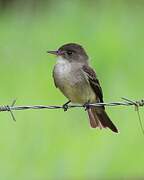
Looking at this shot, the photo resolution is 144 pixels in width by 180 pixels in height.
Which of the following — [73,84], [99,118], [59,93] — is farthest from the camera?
[59,93]

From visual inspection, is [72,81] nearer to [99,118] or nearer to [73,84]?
[73,84]

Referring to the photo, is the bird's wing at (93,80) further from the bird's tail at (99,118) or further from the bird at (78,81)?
the bird's tail at (99,118)

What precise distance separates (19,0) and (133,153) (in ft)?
15.2

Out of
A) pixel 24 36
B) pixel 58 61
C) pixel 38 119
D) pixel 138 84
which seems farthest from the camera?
pixel 24 36

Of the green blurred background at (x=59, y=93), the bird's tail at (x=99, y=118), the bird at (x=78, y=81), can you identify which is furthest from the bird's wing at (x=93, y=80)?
the green blurred background at (x=59, y=93)

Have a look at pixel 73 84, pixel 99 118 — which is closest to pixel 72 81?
pixel 73 84

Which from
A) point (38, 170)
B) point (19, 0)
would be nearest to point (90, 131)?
point (38, 170)

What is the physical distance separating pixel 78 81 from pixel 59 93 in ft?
7.01

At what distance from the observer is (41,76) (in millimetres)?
10219

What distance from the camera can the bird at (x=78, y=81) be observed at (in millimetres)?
7578

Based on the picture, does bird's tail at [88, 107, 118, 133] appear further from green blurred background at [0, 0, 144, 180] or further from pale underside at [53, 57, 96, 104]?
green blurred background at [0, 0, 144, 180]

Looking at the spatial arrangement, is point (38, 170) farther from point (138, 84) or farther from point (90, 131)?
point (138, 84)

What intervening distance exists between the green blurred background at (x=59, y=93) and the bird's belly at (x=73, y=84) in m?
1.06

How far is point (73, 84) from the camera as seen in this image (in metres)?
7.57
